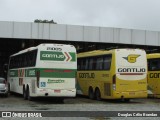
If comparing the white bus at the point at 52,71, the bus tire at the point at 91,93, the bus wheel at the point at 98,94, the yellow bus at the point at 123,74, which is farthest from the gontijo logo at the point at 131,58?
the bus tire at the point at 91,93

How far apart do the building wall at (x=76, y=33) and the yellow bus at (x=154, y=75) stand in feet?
32.9

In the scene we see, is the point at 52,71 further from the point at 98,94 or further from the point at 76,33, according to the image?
the point at 76,33

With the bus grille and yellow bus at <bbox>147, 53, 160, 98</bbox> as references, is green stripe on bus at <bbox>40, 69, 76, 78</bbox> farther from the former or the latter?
yellow bus at <bbox>147, 53, 160, 98</bbox>

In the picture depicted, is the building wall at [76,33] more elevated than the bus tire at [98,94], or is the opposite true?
the building wall at [76,33]

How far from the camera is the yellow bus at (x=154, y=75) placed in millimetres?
28219

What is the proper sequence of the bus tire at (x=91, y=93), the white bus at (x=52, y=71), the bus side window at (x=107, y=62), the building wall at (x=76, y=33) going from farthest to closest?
the building wall at (x=76, y=33) < the bus tire at (x=91, y=93) < the bus side window at (x=107, y=62) < the white bus at (x=52, y=71)

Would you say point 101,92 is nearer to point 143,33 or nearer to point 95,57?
point 95,57

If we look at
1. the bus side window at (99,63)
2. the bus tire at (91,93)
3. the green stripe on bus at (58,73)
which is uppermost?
the bus side window at (99,63)

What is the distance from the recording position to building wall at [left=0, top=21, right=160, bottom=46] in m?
36.2

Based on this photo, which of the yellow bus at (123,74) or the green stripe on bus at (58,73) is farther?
the yellow bus at (123,74)

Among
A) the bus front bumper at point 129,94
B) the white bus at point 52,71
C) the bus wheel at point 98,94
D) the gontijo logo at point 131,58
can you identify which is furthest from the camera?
the bus wheel at point 98,94

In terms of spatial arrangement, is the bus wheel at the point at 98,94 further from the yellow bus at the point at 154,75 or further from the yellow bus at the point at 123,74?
the yellow bus at the point at 154,75

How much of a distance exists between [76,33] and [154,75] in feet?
37.1

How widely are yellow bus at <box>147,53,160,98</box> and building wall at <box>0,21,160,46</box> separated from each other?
10.0m
